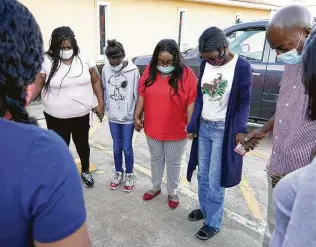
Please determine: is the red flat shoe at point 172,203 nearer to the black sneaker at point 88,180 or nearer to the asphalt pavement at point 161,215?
the asphalt pavement at point 161,215

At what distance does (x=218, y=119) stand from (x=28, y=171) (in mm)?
1957

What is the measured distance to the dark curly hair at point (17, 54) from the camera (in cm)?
81

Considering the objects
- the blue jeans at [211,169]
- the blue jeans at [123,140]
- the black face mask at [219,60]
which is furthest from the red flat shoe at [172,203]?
the black face mask at [219,60]

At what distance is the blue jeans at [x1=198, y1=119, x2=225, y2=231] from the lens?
2557 mm

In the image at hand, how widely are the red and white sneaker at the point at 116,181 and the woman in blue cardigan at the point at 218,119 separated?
120 cm

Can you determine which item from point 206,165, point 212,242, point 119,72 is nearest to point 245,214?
point 212,242

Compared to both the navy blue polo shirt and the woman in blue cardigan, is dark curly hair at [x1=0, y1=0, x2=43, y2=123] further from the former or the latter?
the woman in blue cardigan

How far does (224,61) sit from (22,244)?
2016 millimetres

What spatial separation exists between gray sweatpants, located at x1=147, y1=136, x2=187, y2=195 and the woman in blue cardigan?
350 mm

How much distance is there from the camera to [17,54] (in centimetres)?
82

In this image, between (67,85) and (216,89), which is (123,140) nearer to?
(67,85)

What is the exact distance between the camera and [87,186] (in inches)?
142

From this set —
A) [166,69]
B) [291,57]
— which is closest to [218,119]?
[166,69]

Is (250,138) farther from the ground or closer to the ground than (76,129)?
farther from the ground
